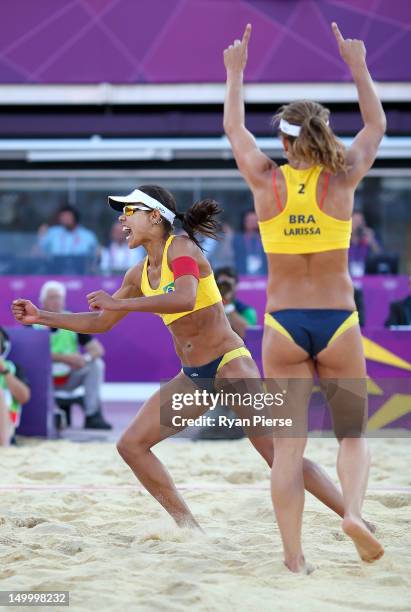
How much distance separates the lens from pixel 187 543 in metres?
4.70

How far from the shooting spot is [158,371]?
11344 mm

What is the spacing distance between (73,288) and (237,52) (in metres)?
8.28

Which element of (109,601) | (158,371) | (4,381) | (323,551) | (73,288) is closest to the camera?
(109,601)

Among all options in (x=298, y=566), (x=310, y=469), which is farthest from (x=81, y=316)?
(x=298, y=566)

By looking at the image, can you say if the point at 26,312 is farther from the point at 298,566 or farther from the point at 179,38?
the point at 179,38

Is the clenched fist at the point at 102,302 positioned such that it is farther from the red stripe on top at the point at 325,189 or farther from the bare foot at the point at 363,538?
the bare foot at the point at 363,538

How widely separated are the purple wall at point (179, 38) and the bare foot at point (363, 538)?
40.0 ft

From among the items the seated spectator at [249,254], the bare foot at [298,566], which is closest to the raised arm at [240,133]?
the bare foot at [298,566]

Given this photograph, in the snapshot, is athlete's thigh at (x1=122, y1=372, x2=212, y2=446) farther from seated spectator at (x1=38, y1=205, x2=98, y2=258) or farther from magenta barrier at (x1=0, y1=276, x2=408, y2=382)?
seated spectator at (x1=38, y1=205, x2=98, y2=258)

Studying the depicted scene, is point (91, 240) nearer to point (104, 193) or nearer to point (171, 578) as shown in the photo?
point (104, 193)

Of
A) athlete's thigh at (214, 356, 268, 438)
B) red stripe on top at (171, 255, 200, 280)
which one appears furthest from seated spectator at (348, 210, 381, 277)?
red stripe on top at (171, 255, 200, 280)

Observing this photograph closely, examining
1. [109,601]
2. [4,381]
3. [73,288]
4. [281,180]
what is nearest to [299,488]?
[109,601]

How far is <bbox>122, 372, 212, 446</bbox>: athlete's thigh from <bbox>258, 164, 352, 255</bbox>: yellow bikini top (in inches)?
43.6

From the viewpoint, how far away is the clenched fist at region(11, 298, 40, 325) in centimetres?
452
